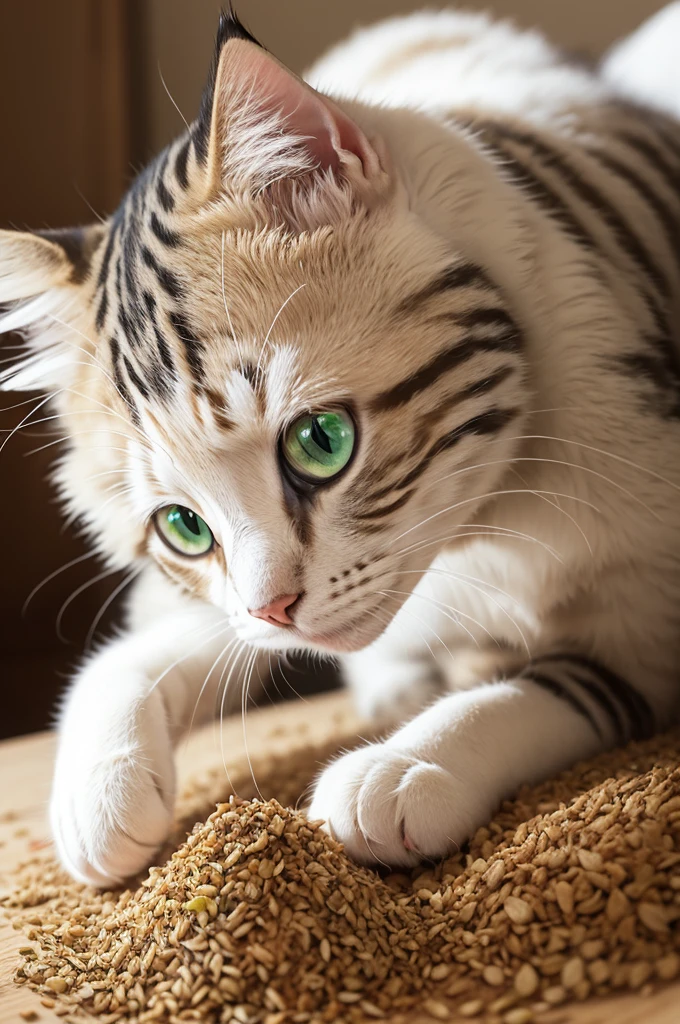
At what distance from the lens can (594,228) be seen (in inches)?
41.7

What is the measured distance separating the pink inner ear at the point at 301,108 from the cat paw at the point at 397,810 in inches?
21.0

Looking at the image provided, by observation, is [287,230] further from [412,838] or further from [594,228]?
[412,838]

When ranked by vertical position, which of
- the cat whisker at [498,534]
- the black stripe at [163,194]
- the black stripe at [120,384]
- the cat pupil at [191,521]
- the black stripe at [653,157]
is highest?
the black stripe at [163,194]

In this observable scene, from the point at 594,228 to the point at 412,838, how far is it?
662mm

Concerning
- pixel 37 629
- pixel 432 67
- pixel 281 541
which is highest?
pixel 432 67

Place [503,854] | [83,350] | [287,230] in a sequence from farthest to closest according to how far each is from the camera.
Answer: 1. [83,350]
2. [287,230]
3. [503,854]

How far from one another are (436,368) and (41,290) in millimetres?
462

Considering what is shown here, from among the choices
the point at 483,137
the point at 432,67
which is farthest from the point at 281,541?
the point at 432,67

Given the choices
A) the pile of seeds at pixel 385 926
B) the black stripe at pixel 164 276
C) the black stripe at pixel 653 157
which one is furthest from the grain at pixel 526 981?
the black stripe at pixel 653 157

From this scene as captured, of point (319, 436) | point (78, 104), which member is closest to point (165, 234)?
point (319, 436)

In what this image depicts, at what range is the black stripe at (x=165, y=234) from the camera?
0.93 metres

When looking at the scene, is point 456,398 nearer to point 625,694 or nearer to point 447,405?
point 447,405

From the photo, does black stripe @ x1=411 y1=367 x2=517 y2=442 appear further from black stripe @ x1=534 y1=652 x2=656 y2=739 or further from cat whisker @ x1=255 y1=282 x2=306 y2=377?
black stripe @ x1=534 y1=652 x2=656 y2=739

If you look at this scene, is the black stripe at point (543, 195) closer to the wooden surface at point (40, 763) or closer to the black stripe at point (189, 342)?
the black stripe at point (189, 342)
